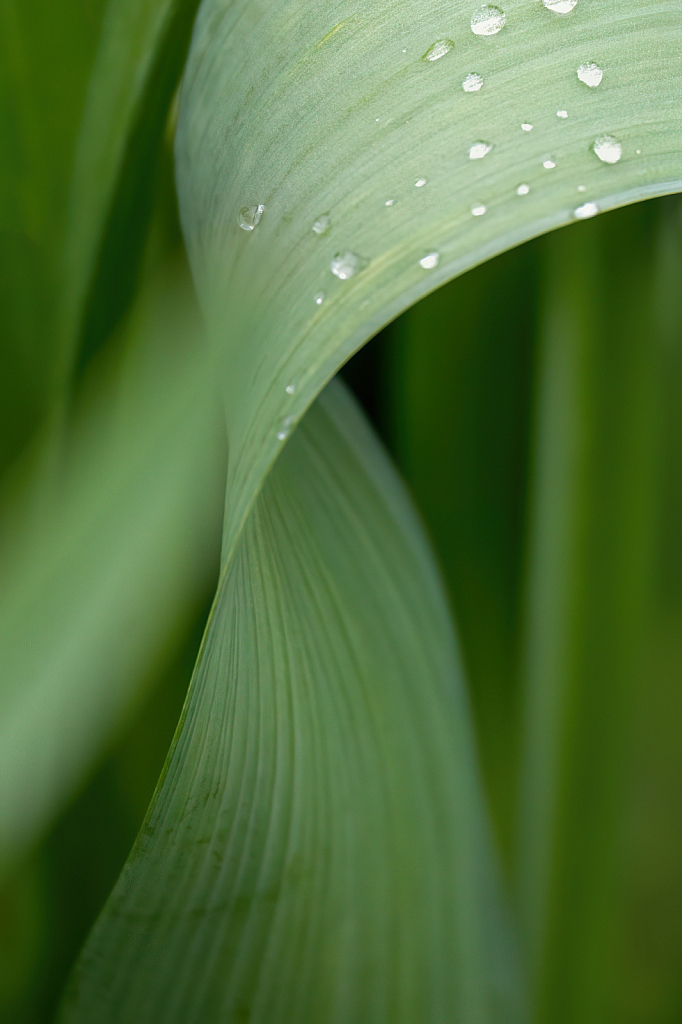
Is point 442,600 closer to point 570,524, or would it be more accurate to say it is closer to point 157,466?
point 570,524

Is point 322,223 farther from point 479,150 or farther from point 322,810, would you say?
point 322,810

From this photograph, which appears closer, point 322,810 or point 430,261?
point 430,261

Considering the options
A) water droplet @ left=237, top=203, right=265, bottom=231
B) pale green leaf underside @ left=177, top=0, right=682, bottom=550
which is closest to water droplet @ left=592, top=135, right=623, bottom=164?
pale green leaf underside @ left=177, top=0, right=682, bottom=550

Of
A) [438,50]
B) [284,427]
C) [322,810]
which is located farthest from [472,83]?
[322,810]

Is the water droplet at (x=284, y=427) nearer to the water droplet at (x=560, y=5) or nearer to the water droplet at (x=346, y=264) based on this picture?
the water droplet at (x=346, y=264)

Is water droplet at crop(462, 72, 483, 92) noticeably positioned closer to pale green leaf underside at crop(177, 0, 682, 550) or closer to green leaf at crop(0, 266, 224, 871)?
pale green leaf underside at crop(177, 0, 682, 550)

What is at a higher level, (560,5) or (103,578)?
(560,5)
